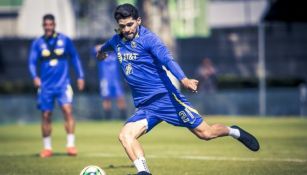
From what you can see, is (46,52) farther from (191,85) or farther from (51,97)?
(191,85)

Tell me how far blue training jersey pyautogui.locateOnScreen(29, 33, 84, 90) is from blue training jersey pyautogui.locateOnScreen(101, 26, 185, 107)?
194 inches

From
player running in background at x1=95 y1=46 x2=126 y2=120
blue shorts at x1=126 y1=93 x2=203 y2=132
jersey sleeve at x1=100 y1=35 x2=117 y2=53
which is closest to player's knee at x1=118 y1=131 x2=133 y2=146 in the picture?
blue shorts at x1=126 y1=93 x2=203 y2=132

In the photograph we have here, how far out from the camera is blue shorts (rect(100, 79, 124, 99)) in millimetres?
29766

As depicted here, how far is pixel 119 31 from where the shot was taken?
1241cm

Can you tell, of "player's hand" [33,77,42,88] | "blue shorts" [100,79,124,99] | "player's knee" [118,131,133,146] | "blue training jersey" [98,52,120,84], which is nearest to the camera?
"player's knee" [118,131,133,146]

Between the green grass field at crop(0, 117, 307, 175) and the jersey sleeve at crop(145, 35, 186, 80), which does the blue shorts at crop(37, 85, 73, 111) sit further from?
the jersey sleeve at crop(145, 35, 186, 80)

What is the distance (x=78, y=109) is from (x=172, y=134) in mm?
7462

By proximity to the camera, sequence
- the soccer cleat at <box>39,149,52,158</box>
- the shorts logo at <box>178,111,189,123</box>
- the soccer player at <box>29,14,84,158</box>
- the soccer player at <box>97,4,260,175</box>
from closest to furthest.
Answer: the soccer player at <box>97,4,260,175</box> < the shorts logo at <box>178,111,189,123</box> < the soccer cleat at <box>39,149,52,158</box> < the soccer player at <box>29,14,84,158</box>

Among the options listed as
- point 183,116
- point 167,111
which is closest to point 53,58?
point 167,111

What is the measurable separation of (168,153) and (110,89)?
1267 centimetres

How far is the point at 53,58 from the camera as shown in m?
17.4

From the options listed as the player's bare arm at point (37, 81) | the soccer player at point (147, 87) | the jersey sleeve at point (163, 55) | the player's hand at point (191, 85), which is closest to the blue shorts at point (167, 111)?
the soccer player at point (147, 87)

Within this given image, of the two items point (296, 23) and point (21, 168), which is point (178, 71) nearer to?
point (21, 168)

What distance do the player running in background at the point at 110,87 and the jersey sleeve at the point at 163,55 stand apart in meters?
17.4
